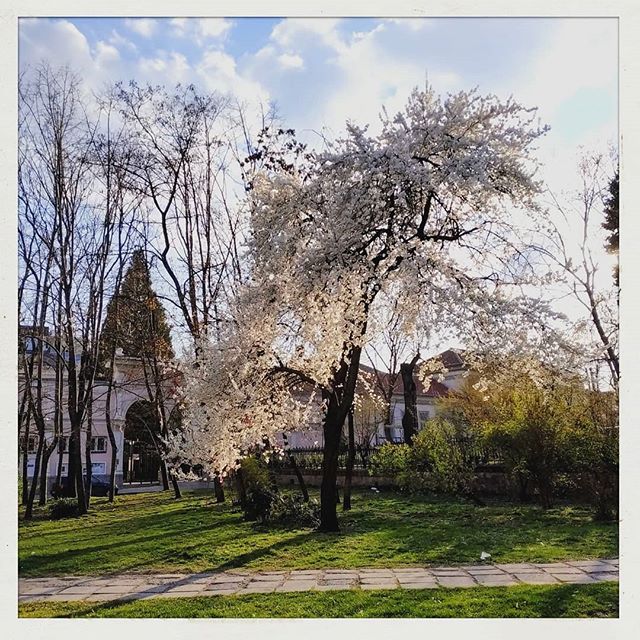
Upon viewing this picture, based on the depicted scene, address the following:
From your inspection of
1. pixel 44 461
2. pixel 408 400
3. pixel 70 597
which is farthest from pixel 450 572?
pixel 408 400

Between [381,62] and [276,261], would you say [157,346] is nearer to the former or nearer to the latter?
[276,261]

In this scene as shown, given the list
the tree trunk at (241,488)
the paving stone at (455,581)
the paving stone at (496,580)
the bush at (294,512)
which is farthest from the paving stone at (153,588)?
the tree trunk at (241,488)

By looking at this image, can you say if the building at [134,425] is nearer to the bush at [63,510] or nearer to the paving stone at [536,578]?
the bush at [63,510]

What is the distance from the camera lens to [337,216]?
5777 millimetres

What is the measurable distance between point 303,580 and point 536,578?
1693 millimetres

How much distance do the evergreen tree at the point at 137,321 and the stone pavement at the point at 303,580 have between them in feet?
22.1

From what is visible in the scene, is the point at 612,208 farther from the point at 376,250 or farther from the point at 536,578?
the point at 536,578

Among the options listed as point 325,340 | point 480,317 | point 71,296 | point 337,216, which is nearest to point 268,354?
point 325,340

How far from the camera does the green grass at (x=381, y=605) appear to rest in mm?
3629

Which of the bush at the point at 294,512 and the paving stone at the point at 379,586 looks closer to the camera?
the paving stone at the point at 379,586

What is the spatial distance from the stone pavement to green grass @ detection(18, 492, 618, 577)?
0.28m

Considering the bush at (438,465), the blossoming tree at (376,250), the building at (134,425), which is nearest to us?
the blossoming tree at (376,250)

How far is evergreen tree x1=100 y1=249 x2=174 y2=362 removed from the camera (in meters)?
11.5

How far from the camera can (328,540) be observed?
6.18m
